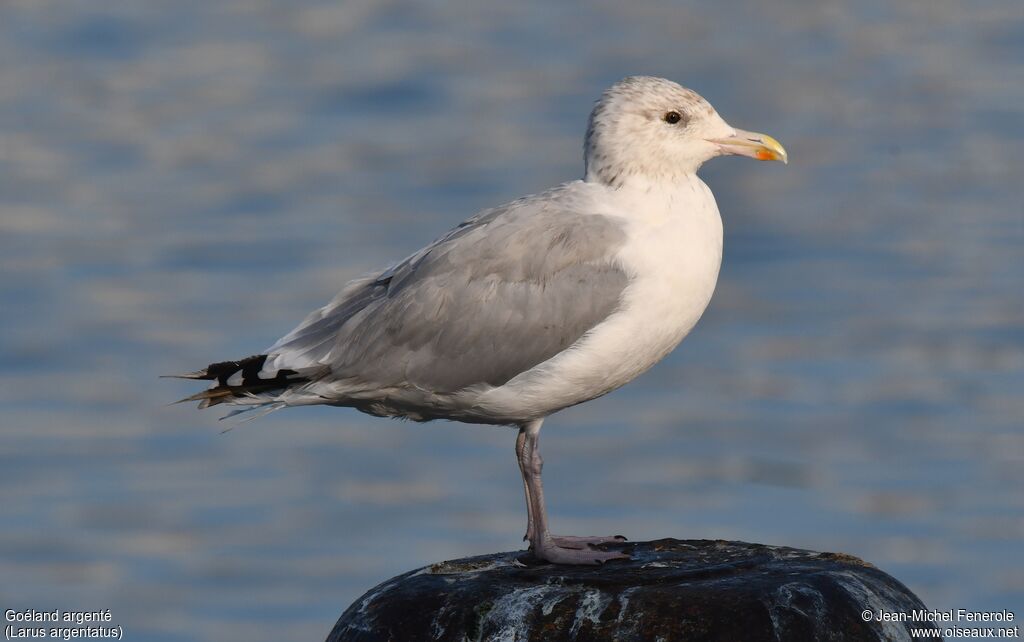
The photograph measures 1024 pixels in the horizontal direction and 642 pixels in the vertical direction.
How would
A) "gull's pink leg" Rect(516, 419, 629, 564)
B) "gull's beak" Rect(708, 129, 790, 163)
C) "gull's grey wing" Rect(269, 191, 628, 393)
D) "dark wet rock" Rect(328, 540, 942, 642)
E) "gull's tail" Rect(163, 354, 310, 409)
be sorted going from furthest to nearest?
1. "gull's beak" Rect(708, 129, 790, 163)
2. "gull's tail" Rect(163, 354, 310, 409)
3. "gull's grey wing" Rect(269, 191, 628, 393)
4. "gull's pink leg" Rect(516, 419, 629, 564)
5. "dark wet rock" Rect(328, 540, 942, 642)

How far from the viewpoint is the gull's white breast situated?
27.0ft

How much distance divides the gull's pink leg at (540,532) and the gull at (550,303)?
1cm

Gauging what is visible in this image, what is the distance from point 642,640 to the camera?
280 inches

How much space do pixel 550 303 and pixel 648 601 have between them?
188cm

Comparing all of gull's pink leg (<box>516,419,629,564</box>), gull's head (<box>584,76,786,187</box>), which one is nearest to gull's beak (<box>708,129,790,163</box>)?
gull's head (<box>584,76,786,187</box>)

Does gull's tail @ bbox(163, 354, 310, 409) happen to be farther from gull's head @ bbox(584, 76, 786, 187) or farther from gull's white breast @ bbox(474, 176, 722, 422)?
gull's head @ bbox(584, 76, 786, 187)

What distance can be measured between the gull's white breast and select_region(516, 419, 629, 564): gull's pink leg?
0.38 m

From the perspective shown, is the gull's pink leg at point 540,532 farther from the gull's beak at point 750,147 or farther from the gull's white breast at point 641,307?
the gull's beak at point 750,147

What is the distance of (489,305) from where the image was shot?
8.55 meters

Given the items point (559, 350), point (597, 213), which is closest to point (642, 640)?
point (559, 350)

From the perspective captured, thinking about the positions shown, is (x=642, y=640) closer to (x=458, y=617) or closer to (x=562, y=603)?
(x=562, y=603)

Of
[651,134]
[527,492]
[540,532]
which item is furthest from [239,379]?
[651,134]

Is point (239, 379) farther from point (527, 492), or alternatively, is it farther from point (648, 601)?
point (648, 601)

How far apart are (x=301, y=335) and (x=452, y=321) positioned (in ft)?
3.02
